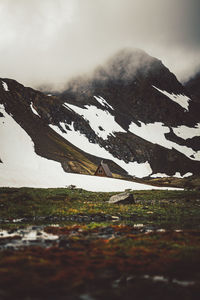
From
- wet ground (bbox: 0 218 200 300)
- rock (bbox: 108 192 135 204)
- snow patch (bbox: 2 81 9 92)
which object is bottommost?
wet ground (bbox: 0 218 200 300)

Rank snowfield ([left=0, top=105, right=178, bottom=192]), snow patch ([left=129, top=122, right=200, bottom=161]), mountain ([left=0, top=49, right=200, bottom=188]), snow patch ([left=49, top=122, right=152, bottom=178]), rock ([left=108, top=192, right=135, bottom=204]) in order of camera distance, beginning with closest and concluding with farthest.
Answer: rock ([left=108, top=192, right=135, bottom=204])
snowfield ([left=0, top=105, right=178, bottom=192])
mountain ([left=0, top=49, right=200, bottom=188])
snow patch ([left=49, top=122, right=152, bottom=178])
snow patch ([left=129, top=122, right=200, bottom=161])

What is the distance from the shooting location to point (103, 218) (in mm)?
23859

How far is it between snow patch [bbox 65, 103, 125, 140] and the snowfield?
71.1 meters

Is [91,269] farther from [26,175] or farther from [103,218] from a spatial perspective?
[26,175]

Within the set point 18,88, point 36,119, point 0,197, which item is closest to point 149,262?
point 0,197

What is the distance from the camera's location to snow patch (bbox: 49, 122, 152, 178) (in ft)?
418

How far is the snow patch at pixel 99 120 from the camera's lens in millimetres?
155500

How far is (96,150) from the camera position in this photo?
13538cm

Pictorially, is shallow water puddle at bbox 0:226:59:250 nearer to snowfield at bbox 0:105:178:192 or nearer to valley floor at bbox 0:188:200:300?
valley floor at bbox 0:188:200:300

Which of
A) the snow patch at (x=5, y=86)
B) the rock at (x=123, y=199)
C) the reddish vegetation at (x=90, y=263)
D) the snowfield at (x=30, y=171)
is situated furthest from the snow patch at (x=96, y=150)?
the reddish vegetation at (x=90, y=263)

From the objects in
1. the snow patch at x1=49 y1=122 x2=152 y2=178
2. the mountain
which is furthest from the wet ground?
the snow patch at x1=49 y1=122 x2=152 y2=178

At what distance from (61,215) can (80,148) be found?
10007 centimetres

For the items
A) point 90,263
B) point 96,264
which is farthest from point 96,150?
point 96,264

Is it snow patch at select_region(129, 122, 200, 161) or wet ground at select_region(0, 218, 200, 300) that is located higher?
snow patch at select_region(129, 122, 200, 161)
